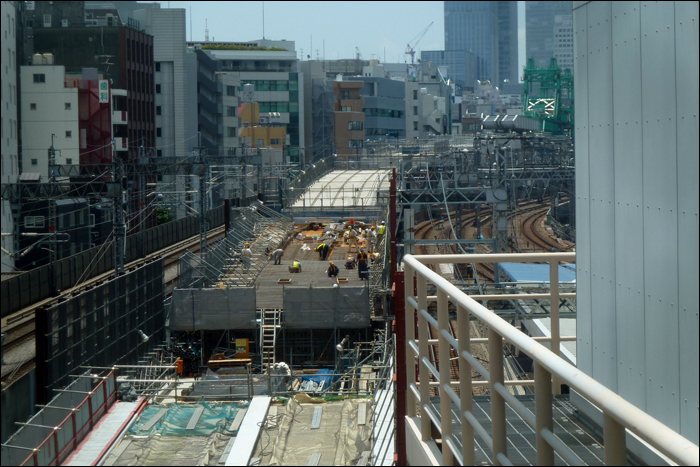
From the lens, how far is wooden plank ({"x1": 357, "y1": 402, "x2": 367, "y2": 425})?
6.54 meters

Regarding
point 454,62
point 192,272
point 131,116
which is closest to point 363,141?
point 131,116

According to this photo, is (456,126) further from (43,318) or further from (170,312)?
(43,318)

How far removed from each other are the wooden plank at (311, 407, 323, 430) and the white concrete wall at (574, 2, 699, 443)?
3.52 metres

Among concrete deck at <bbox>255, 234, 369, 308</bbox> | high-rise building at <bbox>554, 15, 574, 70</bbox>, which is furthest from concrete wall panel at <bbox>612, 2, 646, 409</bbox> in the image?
high-rise building at <bbox>554, 15, 574, 70</bbox>

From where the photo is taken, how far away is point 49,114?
85.2 feet

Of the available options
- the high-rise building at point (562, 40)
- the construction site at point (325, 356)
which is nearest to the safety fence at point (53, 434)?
the construction site at point (325, 356)

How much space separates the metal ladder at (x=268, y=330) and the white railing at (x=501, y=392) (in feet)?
35.6

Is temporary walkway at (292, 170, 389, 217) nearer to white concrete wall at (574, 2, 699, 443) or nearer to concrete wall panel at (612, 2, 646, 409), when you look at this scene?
white concrete wall at (574, 2, 699, 443)

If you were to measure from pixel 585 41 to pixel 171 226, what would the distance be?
2219 centimetres

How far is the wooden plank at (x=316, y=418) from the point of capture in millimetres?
6102

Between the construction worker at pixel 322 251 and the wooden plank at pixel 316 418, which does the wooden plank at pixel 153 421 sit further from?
the construction worker at pixel 322 251

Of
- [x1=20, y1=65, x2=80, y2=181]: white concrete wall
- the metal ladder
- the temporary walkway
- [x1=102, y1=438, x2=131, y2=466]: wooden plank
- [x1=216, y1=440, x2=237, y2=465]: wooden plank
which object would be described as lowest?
the metal ladder

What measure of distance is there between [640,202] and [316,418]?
4.48m

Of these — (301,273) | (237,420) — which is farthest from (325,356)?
(237,420)
